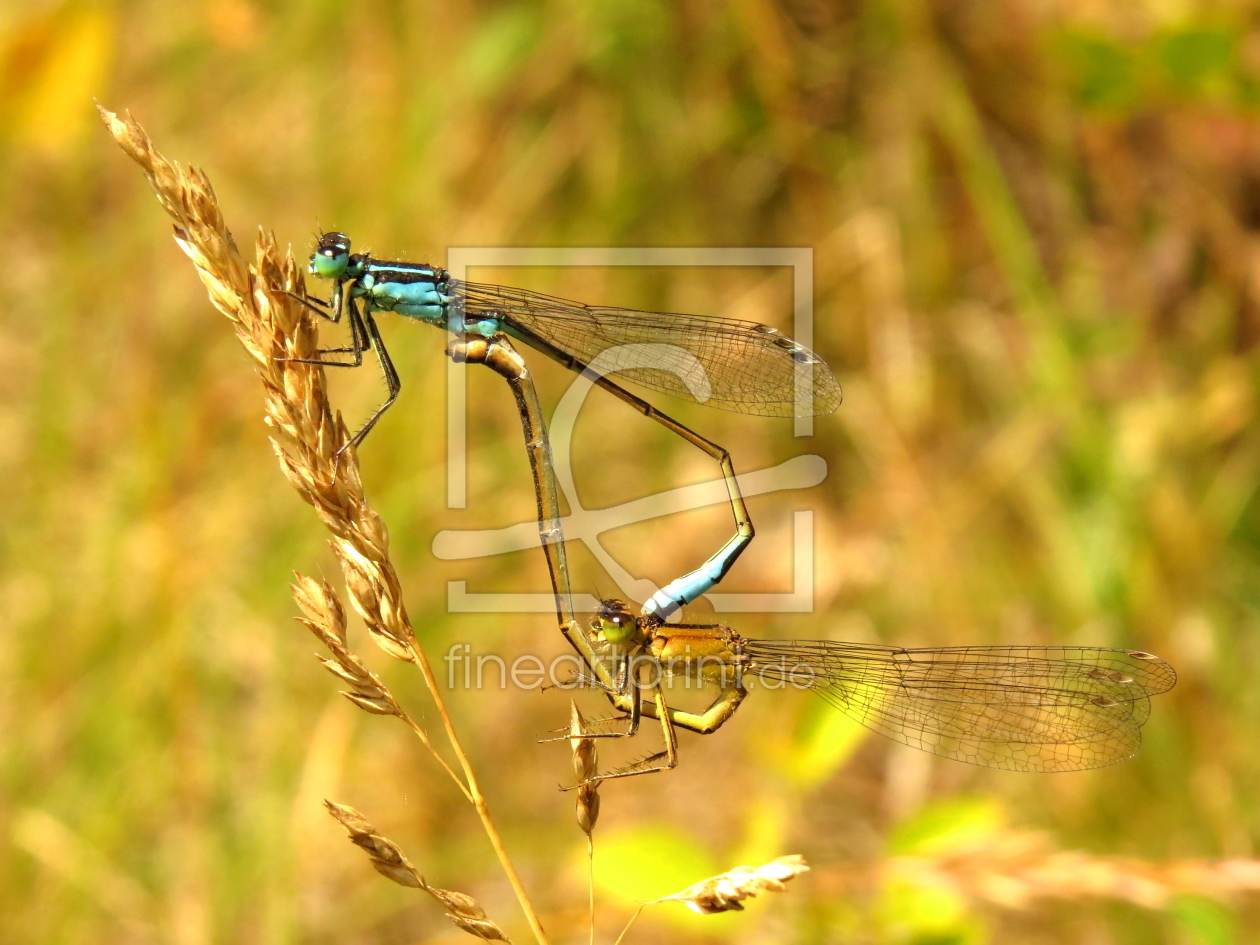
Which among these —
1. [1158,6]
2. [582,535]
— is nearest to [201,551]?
[582,535]

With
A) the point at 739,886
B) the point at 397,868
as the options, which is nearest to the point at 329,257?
the point at 397,868

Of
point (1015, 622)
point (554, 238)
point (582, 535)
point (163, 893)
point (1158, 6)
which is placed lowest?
point (163, 893)

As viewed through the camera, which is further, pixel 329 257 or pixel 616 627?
pixel 329 257

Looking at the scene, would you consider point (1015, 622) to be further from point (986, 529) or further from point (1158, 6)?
point (1158, 6)

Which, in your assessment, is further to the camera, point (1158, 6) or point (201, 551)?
point (1158, 6)

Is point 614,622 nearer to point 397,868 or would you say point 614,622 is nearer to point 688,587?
point 688,587

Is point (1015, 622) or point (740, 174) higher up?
point (740, 174)
